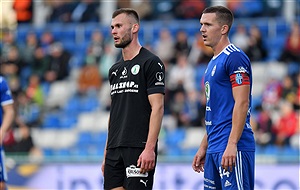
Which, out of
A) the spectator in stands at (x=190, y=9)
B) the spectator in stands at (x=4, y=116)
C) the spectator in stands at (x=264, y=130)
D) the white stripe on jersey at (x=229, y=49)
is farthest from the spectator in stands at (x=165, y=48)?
the white stripe on jersey at (x=229, y=49)

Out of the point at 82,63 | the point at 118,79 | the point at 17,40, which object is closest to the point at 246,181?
the point at 118,79

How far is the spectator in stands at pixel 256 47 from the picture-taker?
18.6m

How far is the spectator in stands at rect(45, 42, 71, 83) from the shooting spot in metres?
19.9

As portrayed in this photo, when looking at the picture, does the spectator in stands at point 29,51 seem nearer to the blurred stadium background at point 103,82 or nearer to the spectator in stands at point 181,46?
the blurred stadium background at point 103,82

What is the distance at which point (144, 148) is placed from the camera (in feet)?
25.1

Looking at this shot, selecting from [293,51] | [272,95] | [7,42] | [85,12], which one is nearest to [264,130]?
[272,95]

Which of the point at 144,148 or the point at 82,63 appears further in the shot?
the point at 82,63

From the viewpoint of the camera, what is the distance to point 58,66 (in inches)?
786

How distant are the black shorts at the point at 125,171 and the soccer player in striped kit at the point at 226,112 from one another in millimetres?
582

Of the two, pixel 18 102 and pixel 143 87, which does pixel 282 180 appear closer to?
pixel 143 87

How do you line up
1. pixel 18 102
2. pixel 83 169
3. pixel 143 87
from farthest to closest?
pixel 18 102
pixel 83 169
pixel 143 87

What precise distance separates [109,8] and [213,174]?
14700 mm

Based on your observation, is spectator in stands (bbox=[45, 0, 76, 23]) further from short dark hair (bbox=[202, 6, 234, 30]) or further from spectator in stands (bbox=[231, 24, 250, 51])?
short dark hair (bbox=[202, 6, 234, 30])

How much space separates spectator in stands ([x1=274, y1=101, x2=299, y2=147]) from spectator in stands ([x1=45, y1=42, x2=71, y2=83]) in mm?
6012
